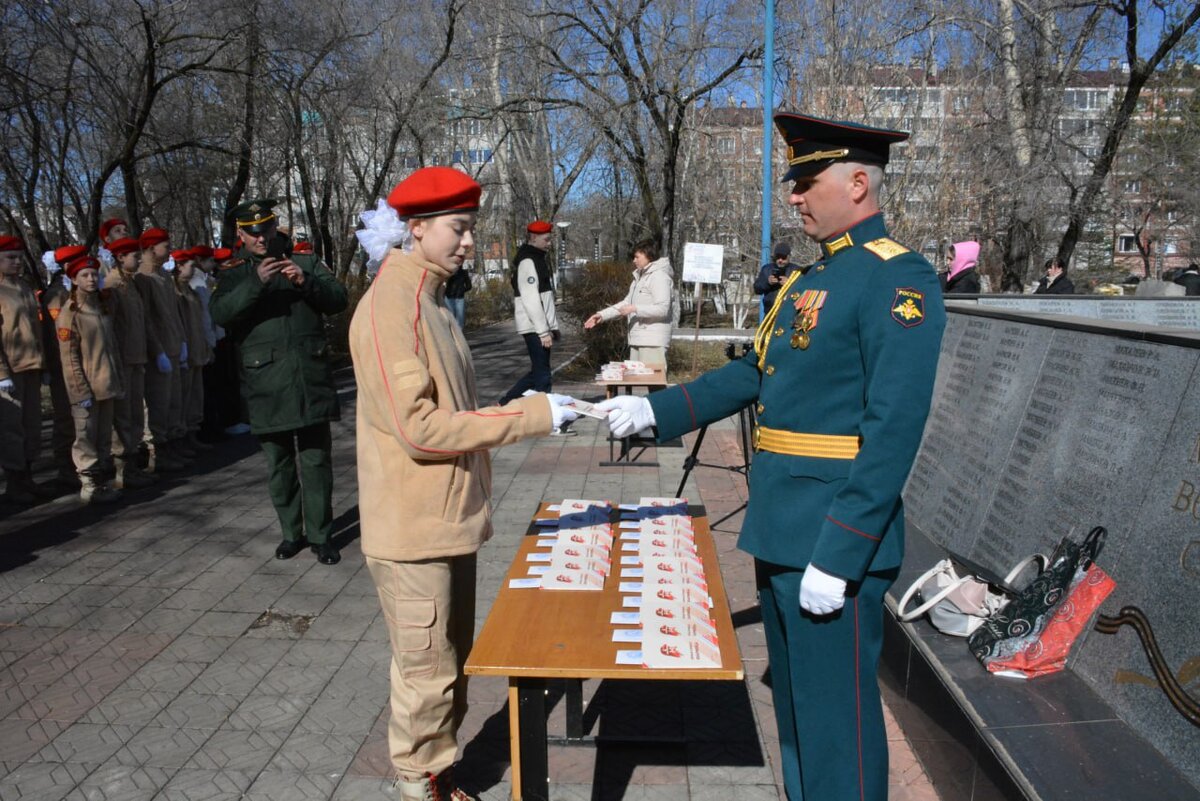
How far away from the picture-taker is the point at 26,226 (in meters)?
16.3

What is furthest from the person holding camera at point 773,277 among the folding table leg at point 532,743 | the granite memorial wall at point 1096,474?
the folding table leg at point 532,743

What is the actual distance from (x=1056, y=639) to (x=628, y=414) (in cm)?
176

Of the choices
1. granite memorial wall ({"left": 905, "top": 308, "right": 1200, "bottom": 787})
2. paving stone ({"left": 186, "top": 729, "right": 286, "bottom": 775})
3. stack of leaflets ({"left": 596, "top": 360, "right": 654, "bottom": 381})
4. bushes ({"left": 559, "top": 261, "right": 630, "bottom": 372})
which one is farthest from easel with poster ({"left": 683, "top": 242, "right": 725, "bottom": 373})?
paving stone ({"left": 186, "top": 729, "right": 286, "bottom": 775})

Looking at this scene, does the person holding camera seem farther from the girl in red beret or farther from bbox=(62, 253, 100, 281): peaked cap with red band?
bbox=(62, 253, 100, 281): peaked cap with red band

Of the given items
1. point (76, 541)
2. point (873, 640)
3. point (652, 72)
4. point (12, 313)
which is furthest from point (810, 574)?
point (652, 72)

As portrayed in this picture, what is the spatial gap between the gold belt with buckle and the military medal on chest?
25 cm

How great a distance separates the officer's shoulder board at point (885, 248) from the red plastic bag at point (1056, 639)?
162 cm

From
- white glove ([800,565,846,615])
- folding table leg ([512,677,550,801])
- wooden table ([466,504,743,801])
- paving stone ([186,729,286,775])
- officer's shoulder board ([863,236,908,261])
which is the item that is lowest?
paving stone ([186,729,286,775])

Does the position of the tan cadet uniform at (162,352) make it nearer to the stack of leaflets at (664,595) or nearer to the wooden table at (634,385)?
the wooden table at (634,385)

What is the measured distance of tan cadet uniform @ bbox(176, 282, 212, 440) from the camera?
8.88m

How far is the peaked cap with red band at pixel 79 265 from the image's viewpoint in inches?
278

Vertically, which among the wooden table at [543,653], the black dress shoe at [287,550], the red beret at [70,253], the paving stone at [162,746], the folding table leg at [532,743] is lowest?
the paving stone at [162,746]

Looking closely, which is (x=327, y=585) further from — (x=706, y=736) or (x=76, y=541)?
(x=706, y=736)

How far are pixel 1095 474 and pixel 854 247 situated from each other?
1741mm
